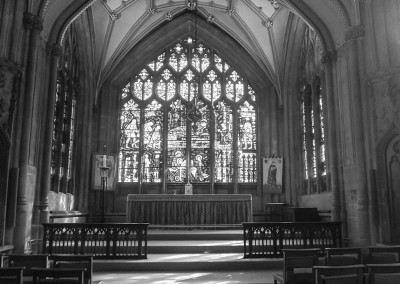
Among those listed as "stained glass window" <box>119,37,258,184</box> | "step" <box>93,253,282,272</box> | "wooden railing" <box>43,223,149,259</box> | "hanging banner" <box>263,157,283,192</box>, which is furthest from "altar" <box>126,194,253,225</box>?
"step" <box>93,253,282,272</box>

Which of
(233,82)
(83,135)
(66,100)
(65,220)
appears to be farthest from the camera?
(233,82)

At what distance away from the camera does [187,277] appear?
842cm

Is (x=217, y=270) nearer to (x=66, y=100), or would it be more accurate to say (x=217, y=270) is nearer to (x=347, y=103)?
(x=347, y=103)

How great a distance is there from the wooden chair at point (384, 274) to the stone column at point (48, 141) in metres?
9.29

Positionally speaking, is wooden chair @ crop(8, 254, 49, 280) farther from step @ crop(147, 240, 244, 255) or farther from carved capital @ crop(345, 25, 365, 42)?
carved capital @ crop(345, 25, 365, 42)

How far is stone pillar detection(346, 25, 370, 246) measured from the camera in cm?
1048

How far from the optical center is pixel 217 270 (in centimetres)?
922

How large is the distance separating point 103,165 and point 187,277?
10.2 m

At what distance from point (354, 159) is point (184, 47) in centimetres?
1184

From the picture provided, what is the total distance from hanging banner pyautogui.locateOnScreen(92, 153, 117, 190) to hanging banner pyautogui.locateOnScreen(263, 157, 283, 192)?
6.67 meters

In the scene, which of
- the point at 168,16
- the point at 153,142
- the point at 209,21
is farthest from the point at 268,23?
the point at 153,142

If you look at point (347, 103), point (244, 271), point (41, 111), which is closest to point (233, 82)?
point (347, 103)

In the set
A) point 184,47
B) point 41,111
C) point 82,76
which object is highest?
point 184,47

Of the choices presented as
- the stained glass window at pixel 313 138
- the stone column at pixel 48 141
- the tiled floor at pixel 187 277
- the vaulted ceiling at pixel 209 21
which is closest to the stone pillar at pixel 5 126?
the stone column at pixel 48 141
